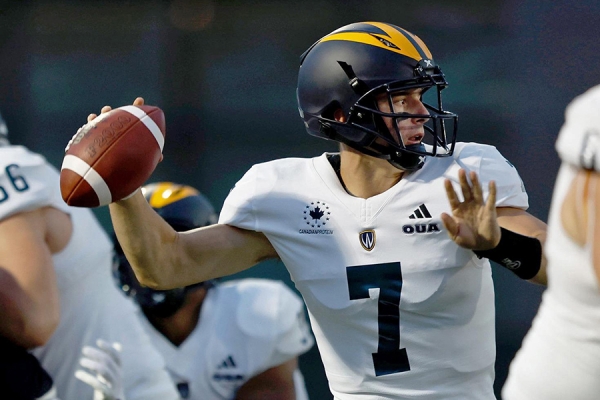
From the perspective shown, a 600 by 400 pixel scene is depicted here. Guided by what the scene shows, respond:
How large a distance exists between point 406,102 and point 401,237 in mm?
359

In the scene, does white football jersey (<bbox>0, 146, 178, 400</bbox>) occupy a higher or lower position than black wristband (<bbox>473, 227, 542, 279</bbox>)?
lower

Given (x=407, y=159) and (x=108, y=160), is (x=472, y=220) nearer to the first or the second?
(x=407, y=159)

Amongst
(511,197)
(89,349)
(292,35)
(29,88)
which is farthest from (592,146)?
(29,88)

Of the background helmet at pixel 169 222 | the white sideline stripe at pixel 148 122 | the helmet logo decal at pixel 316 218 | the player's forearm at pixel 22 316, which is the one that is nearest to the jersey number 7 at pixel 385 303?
the helmet logo decal at pixel 316 218

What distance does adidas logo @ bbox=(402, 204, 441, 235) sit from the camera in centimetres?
240

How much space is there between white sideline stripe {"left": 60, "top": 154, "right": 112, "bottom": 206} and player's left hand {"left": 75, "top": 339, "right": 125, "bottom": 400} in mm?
730

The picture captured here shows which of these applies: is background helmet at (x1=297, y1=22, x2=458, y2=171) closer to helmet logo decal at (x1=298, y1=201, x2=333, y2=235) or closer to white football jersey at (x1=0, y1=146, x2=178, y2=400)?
helmet logo decal at (x1=298, y1=201, x2=333, y2=235)

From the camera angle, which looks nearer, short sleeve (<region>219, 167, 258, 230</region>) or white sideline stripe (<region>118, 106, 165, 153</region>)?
white sideline stripe (<region>118, 106, 165, 153</region>)

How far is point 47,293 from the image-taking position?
2688mm

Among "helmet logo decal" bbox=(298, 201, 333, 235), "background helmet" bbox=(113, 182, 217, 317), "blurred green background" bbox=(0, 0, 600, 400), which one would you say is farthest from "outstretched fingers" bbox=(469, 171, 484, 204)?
"blurred green background" bbox=(0, 0, 600, 400)

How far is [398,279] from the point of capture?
241 cm

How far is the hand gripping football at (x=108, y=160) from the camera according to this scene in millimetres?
2340

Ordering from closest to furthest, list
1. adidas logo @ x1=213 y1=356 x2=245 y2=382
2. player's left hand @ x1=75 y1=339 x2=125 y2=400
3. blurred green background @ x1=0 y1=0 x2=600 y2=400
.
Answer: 1. player's left hand @ x1=75 y1=339 x2=125 y2=400
2. adidas logo @ x1=213 y1=356 x2=245 y2=382
3. blurred green background @ x1=0 y1=0 x2=600 y2=400

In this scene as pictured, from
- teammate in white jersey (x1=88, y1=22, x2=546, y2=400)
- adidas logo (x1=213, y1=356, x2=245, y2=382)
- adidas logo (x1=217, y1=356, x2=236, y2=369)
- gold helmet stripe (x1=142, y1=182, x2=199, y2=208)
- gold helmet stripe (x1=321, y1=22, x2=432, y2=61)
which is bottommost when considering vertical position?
adidas logo (x1=213, y1=356, x2=245, y2=382)
